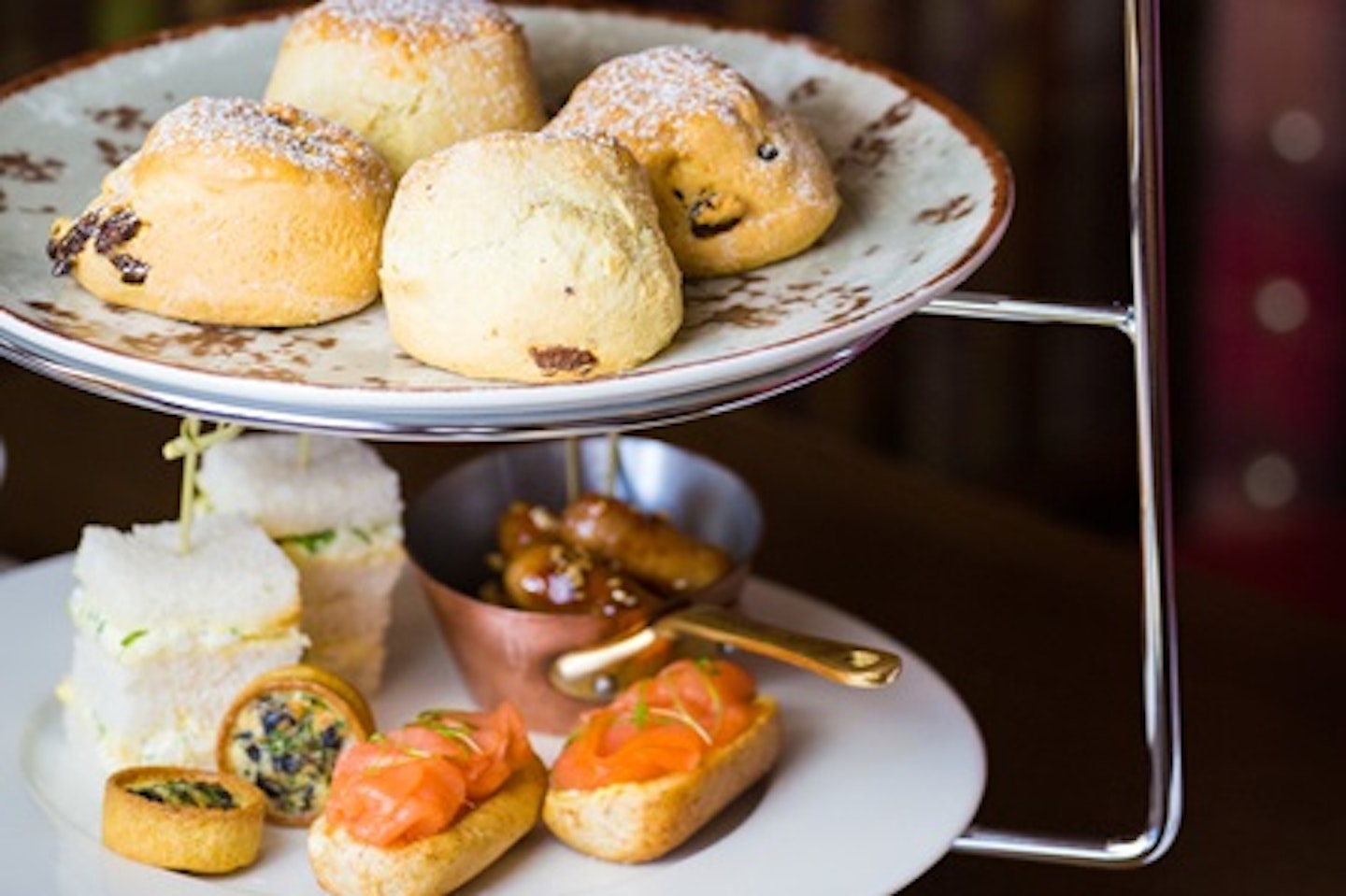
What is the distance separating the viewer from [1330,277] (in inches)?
103

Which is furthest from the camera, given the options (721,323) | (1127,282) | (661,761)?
(1127,282)

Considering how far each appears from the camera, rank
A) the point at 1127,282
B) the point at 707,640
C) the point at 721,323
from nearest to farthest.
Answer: the point at 721,323, the point at 707,640, the point at 1127,282

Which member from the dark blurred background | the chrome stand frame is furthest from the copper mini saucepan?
the dark blurred background

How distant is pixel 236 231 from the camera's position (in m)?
0.90

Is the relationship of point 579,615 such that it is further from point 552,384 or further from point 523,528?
point 552,384

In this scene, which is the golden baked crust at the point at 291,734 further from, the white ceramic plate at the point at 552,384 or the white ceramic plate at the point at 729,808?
the white ceramic plate at the point at 552,384

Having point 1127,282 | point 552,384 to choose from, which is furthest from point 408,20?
point 1127,282

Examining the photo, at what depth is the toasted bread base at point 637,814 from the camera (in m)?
1.00

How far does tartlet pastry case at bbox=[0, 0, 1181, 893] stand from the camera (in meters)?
0.82

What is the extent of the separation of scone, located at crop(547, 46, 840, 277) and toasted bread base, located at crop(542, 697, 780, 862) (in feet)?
0.71

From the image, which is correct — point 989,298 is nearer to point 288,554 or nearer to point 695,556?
point 695,556

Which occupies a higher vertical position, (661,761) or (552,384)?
(552,384)

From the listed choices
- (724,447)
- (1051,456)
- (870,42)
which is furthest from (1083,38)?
(724,447)

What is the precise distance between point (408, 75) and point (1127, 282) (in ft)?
5.91
